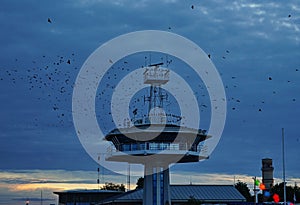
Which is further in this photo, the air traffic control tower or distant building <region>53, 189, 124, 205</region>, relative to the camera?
distant building <region>53, 189, 124, 205</region>

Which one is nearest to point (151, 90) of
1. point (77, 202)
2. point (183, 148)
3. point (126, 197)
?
point (183, 148)

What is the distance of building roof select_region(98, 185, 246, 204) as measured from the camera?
11725 cm

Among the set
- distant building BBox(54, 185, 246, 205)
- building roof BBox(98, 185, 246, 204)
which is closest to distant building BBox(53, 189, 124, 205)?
distant building BBox(54, 185, 246, 205)

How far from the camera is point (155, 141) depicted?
88125mm

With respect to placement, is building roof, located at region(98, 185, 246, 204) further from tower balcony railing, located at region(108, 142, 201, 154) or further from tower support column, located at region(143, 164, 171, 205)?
tower balcony railing, located at region(108, 142, 201, 154)

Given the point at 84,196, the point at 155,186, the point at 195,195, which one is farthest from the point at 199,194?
the point at 84,196

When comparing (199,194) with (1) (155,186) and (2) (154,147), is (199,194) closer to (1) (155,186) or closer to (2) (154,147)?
(1) (155,186)

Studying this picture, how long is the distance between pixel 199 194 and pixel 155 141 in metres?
37.3

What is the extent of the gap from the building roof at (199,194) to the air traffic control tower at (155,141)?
79.7 ft

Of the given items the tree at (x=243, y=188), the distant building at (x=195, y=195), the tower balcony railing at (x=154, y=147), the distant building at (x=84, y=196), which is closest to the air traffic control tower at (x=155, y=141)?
the tower balcony railing at (x=154, y=147)

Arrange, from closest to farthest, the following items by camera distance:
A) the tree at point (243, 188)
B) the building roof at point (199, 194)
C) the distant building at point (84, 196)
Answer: the building roof at point (199, 194)
the distant building at point (84, 196)
the tree at point (243, 188)

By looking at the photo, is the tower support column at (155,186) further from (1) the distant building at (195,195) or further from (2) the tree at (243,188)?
(2) the tree at (243,188)

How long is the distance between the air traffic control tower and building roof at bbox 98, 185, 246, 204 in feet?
79.7

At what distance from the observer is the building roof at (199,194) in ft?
385
